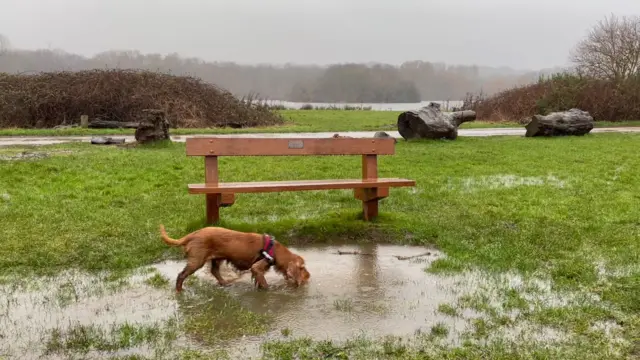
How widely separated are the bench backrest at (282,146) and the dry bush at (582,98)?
24738 mm

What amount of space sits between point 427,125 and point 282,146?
11986 millimetres

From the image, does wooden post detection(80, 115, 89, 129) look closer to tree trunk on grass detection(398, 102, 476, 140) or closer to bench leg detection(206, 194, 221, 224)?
tree trunk on grass detection(398, 102, 476, 140)

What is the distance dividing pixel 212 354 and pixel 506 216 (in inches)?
Result: 205

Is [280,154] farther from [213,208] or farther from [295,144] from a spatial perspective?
[213,208]

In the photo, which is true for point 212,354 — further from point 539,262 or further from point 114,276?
point 539,262

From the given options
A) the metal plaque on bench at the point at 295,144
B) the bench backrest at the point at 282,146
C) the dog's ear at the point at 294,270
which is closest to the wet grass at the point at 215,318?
the dog's ear at the point at 294,270

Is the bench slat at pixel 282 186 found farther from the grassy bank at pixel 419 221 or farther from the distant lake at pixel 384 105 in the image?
the distant lake at pixel 384 105

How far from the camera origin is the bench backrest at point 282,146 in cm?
656

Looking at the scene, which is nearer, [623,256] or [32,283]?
[32,283]

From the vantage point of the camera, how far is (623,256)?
19.2 ft

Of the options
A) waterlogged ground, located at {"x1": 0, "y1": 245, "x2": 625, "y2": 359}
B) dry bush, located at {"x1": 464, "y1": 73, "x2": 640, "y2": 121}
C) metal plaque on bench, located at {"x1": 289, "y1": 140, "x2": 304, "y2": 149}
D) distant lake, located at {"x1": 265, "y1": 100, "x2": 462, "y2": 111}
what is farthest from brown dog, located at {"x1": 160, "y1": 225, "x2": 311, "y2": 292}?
distant lake, located at {"x1": 265, "y1": 100, "x2": 462, "y2": 111}

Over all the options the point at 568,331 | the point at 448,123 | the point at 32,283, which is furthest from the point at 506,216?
the point at 448,123

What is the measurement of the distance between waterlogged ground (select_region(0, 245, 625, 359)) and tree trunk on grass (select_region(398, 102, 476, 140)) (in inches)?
505

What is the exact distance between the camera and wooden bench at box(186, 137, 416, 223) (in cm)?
656
